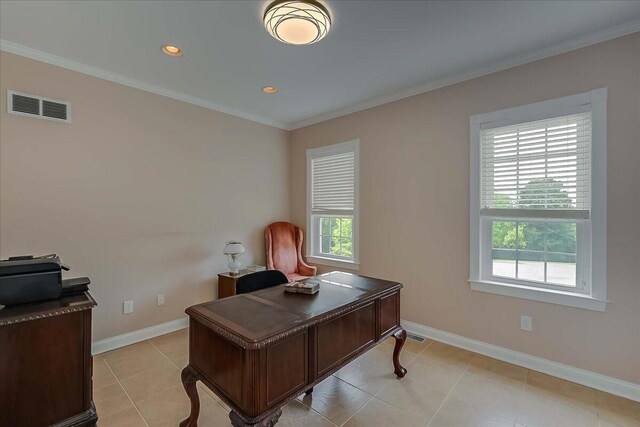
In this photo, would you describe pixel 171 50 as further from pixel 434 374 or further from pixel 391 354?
pixel 434 374

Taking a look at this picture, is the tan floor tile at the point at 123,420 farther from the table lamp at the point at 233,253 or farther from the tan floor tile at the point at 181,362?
the table lamp at the point at 233,253

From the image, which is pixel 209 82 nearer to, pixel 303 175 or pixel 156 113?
pixel 156 113

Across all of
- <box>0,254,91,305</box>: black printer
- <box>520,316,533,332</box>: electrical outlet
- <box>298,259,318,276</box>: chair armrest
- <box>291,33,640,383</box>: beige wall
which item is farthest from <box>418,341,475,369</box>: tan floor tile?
<box>0,254,91,305</box>: black printer

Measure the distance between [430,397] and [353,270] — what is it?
1.81 m

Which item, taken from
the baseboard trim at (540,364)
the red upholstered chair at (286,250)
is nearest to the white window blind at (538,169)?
the baseboard trim at (540,364)

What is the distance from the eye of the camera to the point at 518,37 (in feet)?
7.41

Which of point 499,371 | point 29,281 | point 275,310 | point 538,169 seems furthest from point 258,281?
point 538,169

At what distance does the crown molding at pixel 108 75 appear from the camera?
2377 mm

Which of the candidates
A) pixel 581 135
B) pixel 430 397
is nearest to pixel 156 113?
pixel 430 397

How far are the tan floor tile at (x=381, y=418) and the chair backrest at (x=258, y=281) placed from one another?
44.6 inches

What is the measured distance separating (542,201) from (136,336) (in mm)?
4091

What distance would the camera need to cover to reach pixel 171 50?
2.44 m

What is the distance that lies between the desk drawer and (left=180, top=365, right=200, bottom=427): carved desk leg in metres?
0.72

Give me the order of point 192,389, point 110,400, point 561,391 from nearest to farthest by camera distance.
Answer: point 192,389 → point 110,400 → point 561,391
